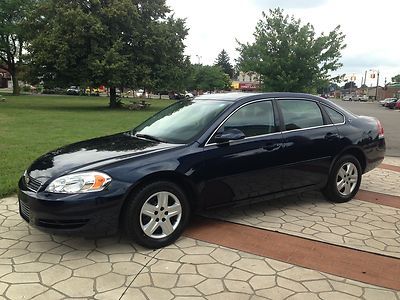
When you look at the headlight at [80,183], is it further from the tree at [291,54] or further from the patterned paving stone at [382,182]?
the tree at [291,54]

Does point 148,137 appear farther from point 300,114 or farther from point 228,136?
point 300,114

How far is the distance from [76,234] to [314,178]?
10.3 ft

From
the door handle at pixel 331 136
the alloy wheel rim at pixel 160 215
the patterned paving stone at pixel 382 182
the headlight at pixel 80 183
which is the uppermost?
the door handle at pixel 331 136

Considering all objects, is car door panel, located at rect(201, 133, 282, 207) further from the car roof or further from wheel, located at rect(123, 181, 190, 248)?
the car roof

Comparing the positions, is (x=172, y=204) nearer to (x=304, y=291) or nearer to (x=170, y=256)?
(x=170, y=256)

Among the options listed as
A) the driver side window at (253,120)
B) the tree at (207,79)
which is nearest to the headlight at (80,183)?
the driver side window at (253,120)

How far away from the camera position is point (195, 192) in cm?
448

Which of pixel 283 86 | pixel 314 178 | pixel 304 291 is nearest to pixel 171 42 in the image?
pixel 283 86

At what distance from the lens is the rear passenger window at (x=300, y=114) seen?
5.38 metres

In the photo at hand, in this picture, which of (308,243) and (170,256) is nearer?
(170,256)

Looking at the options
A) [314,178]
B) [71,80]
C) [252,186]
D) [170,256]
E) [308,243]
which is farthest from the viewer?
[71,80]

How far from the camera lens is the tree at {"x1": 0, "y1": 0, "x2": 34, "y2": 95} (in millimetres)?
44906

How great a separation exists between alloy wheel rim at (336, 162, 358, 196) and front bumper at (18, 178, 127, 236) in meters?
3.24

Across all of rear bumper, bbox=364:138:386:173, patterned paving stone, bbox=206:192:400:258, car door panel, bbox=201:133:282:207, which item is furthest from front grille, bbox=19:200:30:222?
rear bumper, bbox=364:138:386:173
